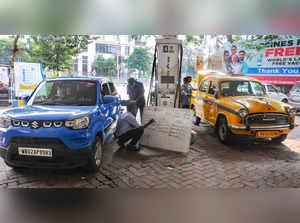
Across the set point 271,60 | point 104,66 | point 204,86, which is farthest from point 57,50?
point 104,66

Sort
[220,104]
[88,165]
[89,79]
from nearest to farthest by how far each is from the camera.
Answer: [88,165] < [89,79] < [220,104]

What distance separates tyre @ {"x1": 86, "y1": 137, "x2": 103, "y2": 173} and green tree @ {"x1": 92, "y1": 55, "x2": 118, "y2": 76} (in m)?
23.5

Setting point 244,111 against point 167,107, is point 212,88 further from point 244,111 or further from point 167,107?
point 167,107

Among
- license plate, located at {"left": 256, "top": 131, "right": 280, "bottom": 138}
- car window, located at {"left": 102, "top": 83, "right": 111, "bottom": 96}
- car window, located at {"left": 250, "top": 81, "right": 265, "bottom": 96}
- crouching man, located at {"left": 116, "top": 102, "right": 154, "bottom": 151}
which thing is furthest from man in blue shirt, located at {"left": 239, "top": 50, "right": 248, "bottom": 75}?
car window, located at {"left": 102, "top": 83, "right": 111, "bottom": 96}

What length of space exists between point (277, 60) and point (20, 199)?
49.0ft

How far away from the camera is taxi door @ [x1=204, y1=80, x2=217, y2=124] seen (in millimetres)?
6660

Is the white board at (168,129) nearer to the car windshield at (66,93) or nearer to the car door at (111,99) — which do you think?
the car door at (111,99)

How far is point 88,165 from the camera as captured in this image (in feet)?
12.8

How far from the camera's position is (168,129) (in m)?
5.41

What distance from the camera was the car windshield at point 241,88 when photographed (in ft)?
21.5

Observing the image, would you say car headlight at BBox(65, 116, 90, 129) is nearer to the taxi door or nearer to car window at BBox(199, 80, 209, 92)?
the taxi door

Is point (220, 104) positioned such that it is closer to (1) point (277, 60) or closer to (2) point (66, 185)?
(2) point (66, 185)
